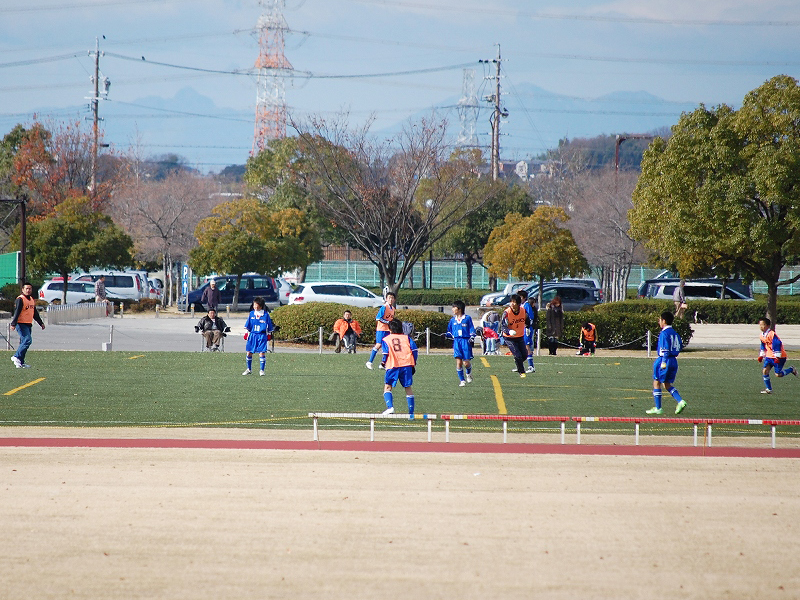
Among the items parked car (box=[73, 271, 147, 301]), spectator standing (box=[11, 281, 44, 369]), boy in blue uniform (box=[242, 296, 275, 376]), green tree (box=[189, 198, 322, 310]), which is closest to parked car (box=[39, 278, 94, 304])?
parked car (box=[73, 271, 147, 301])

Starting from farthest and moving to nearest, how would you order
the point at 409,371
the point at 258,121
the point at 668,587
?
the point at 258,121
the point at 409,371
the point at 668,587

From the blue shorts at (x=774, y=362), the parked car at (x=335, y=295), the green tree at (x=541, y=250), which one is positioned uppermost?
the green tree at (x=541, y=250)

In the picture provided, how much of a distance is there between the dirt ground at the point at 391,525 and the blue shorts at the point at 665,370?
2759 millimetres

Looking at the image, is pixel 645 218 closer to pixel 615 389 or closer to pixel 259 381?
pixel 615 389

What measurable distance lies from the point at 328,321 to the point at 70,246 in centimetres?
1989

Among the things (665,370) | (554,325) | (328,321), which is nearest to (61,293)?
(328,321)

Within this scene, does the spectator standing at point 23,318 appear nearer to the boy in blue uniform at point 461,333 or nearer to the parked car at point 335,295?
the boy in blue uniform at point 461,333

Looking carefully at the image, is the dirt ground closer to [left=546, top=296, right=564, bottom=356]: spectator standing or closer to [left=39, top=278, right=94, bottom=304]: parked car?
[left=546, top=296, right=564, bottom=356]: spectator standing

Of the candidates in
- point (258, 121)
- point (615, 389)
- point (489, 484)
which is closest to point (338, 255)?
point (258, 121)

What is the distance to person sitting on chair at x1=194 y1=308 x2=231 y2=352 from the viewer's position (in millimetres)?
24750

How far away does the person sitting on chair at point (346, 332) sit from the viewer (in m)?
25.1

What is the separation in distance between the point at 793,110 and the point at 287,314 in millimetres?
15793

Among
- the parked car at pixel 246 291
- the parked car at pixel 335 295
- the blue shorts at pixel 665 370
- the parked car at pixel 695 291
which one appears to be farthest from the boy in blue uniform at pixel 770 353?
the parked car at pixel 246 291

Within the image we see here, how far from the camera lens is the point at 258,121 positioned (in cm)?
9356
